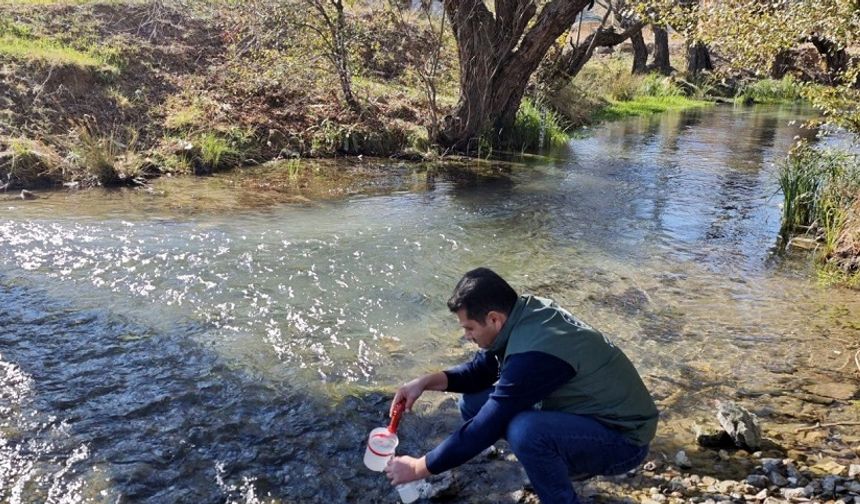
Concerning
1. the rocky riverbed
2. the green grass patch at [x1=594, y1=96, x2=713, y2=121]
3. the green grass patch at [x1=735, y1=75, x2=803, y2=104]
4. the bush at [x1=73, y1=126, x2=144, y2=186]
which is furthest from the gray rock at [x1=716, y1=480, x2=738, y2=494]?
the green grass patch at [x1=735, y1=75, x2=803, y2=104]

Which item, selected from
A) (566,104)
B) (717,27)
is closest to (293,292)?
(717,27)

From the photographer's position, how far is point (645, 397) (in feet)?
10.1

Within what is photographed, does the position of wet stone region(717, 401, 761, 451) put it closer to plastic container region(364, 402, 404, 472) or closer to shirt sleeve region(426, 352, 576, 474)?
shirt sleeve region(426, 352, 576, 474)

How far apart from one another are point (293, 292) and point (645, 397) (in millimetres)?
3724

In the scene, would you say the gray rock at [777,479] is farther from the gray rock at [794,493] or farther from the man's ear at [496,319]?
the man's ear at [496,319]

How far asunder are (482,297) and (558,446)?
72cm

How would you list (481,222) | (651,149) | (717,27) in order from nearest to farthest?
(717,27) < (481,222) < (651,149)

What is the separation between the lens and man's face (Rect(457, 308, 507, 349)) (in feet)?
9.58

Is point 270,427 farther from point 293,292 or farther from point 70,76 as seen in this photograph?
point 70,76

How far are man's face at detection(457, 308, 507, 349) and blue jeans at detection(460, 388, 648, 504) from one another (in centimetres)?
36

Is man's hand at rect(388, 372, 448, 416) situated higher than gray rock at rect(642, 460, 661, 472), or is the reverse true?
man's hand at rect(388, 372, 448, 416)


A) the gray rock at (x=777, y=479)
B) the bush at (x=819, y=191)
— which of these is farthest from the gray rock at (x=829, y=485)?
the bush at (x=819, y=191)

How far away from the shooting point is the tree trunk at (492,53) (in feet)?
41.4

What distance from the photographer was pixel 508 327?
293 centimetres
